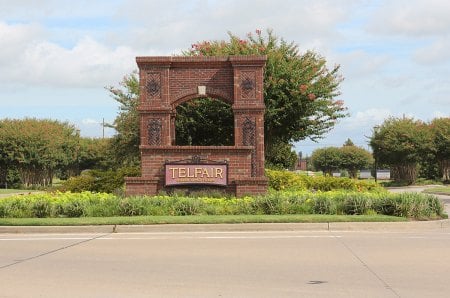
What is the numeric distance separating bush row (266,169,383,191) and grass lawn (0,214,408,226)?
6.57 m

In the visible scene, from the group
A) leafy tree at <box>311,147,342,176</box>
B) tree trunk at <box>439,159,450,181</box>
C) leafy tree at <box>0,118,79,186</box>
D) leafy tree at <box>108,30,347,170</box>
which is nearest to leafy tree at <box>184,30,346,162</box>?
leafy tree at <box>108,30,347,170</box>

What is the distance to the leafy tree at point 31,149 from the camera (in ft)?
154

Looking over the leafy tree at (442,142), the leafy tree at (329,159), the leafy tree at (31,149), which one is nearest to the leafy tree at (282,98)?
the leafy tree at (31,149)

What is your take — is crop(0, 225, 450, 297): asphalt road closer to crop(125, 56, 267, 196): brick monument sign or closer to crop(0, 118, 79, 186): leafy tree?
crop(125, 56, 267, 196): brick monument sign

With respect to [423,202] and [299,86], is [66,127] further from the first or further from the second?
[423,202]

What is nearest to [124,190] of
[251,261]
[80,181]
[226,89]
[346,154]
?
[80,181]

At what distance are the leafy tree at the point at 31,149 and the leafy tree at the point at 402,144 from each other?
29.6m

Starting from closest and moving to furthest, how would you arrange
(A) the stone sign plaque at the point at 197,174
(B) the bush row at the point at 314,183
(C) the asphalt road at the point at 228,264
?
(C) the asphalt road at the point at 228,264 → (A) the stone sign plaque at the point at 197,174 → (B) the bush row at the point at 314,183

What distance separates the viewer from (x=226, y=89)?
63.0 feet

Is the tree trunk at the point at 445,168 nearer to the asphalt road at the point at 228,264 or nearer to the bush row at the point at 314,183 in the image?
the bush row at the point at 314,183

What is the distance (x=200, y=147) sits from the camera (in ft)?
60.7

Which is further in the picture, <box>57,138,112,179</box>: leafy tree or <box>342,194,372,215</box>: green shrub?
<box>57,138,112,179</box>: leafy tree

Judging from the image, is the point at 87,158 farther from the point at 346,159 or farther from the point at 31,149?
the point at 346,159

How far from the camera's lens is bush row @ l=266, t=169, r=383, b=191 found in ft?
68.5
